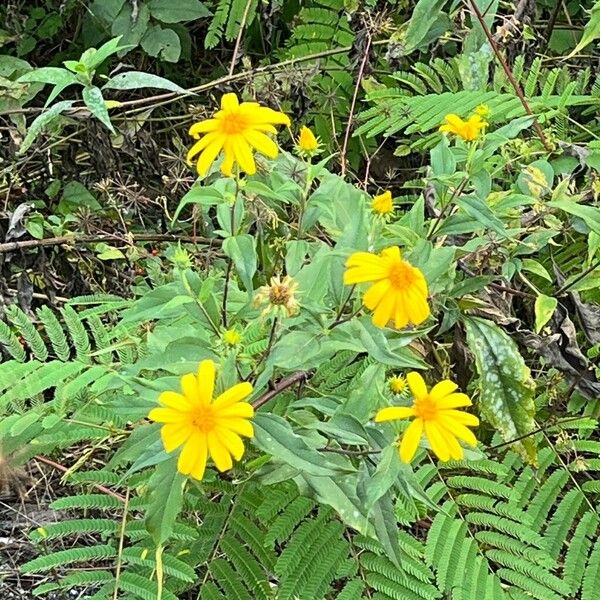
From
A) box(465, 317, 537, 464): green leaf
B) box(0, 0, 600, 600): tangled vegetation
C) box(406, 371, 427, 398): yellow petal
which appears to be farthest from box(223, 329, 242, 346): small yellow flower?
box(465, 317, 537, 464): green leaf

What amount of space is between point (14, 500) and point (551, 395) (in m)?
1.25

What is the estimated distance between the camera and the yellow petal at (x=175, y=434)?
90 centimetres

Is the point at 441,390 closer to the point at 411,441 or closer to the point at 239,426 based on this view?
the point at 411,441

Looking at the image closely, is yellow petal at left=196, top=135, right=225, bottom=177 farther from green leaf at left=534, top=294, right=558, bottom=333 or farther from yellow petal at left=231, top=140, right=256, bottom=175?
green leaf at left=534, top=294, right=558, bottom=333

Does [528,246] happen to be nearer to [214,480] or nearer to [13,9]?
[214,480]

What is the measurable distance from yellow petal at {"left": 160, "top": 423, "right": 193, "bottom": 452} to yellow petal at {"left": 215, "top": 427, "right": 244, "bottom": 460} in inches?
1.3

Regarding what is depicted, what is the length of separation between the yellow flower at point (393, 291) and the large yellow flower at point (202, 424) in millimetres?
177

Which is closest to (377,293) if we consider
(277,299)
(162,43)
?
(277,299)

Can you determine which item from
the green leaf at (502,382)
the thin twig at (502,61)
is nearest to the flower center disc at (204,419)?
the green leaf at (502,382)

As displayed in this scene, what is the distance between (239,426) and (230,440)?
0.06 ft

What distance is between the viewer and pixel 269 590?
1500 mm

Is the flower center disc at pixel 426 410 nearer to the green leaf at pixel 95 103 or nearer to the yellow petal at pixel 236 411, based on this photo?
the yellow petal at pixel 236 411

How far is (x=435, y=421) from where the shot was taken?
1007 mm

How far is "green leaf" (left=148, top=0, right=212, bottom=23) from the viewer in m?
2.44
